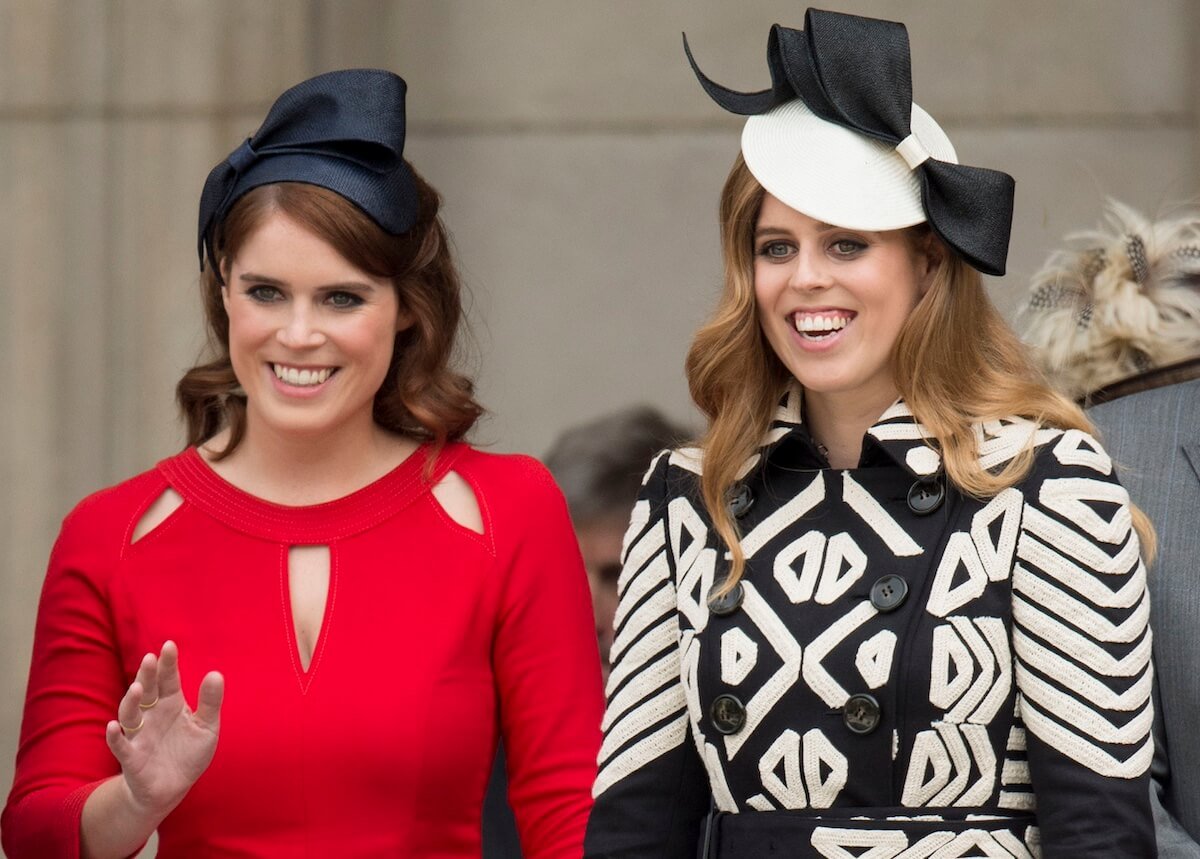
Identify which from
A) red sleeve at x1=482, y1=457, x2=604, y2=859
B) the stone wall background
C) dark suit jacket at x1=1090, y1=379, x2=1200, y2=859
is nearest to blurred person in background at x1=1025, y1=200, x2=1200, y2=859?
dark suit jacket at x1=1090, y1=379, x2=1200, y2=859

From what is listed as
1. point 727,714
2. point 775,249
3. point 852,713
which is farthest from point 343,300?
point 852,713

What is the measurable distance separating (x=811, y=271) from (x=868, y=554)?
37cm

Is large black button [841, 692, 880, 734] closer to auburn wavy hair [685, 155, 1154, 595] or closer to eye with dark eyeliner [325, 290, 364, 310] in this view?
auburn wavy hair [685, 155, 1154, 595]

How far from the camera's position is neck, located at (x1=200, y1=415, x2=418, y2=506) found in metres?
3.22

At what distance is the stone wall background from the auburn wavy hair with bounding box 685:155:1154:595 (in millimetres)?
2153

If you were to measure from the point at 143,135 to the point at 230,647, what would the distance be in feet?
7.04

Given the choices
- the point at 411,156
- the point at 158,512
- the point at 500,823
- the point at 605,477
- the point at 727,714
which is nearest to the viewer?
the point at 727,714

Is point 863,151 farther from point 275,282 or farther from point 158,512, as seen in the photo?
point 158,512

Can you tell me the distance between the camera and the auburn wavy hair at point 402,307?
3.05m

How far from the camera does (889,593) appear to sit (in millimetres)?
2381

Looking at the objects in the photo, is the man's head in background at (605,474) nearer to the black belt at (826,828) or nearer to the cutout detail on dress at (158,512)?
the cutout detail on dress at (158,512)

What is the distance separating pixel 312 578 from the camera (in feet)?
10.4

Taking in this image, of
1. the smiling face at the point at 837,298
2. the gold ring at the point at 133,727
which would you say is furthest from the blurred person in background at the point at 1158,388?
the gold ring at the point at 133,727

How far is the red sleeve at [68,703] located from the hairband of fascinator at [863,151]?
130 centimetres
